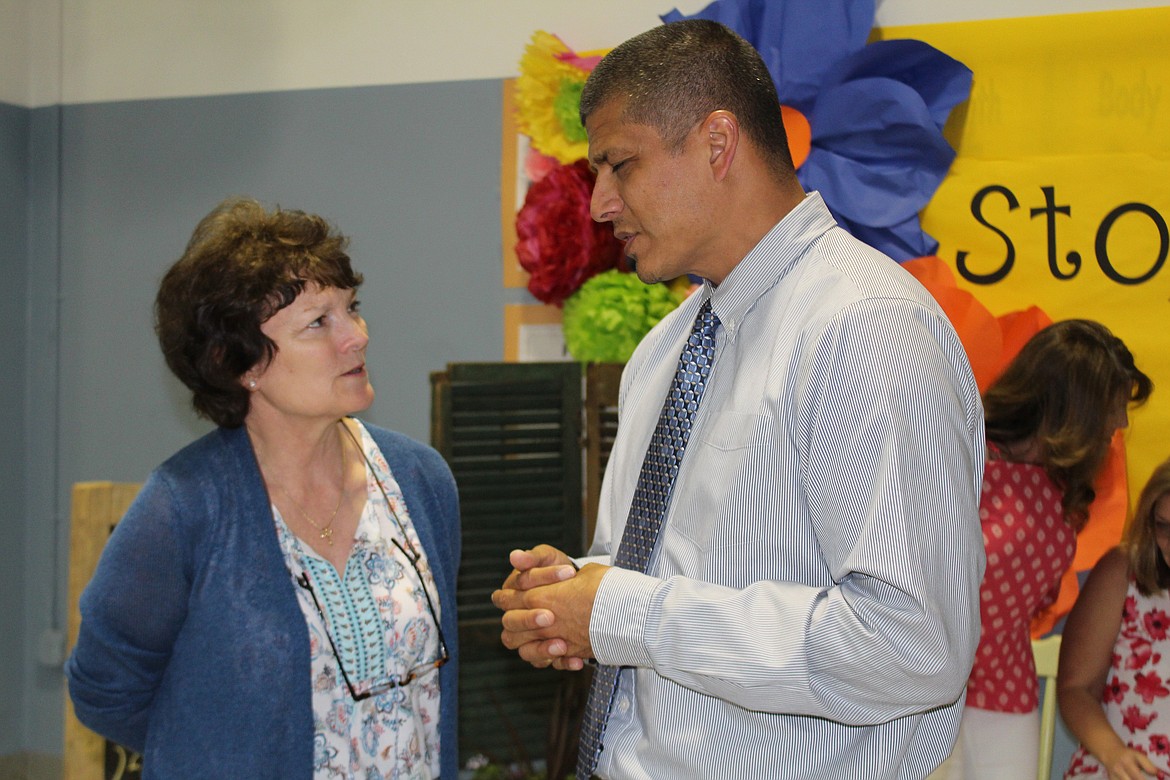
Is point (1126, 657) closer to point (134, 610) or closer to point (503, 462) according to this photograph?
point (503, 462)

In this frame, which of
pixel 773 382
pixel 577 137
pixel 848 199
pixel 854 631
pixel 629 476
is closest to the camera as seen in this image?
pixel 854 631

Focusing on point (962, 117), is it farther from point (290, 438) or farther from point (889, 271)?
point (290, 438)

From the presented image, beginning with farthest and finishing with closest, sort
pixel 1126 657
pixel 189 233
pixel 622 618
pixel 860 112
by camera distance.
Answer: pixel 189 233
pixel 860 112
pixel 1126 657
pixel 622 618

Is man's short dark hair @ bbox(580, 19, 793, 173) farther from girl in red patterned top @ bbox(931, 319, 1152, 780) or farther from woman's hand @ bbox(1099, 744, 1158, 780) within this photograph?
woman's hand @ bbox(1099, 744, 1158, 780)

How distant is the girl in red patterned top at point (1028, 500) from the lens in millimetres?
2289

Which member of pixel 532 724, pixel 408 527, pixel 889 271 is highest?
pixel 889 271

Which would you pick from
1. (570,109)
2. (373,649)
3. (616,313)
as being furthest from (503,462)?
(373,649)

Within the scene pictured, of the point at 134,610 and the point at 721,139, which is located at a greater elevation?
the point at 721,139

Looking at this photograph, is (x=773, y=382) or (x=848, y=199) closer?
(x=773, y=382)

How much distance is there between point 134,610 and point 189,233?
2062mm

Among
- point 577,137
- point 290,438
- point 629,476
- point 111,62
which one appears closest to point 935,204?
point 577,137

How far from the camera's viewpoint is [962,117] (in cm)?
268

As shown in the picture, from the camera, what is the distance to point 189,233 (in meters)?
3.49

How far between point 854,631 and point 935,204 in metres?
1.79
